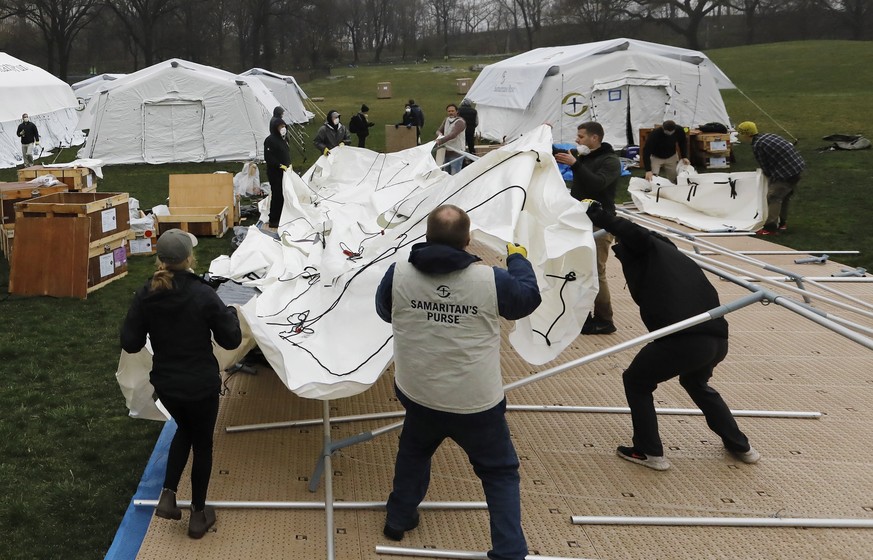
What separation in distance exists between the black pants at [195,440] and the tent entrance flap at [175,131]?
47.9 ft

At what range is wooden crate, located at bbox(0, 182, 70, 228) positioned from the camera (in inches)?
314

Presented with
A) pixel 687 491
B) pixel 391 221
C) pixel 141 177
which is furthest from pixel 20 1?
pixel 687 491

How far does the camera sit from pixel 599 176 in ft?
16.8

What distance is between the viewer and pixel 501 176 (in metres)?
4.04

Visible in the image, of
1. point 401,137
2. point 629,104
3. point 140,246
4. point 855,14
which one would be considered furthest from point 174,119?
point 855,14

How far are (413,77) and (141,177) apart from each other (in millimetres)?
30493

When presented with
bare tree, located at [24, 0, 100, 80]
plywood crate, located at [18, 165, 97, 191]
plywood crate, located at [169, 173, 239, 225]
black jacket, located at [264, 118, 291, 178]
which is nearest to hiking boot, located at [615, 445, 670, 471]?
black jacket, located at [264, 118, 291, 178]

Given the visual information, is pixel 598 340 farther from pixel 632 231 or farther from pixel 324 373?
pixel 324 373

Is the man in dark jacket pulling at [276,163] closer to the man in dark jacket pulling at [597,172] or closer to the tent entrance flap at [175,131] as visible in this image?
the man in dark jacket pulling at [597,172]

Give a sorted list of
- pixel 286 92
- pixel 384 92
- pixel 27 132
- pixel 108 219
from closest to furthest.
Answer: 1. pixel 108 219
2. pixel 27 132
3. pixel 286 92
4. pixel 384 92

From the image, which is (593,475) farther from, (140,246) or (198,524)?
(140,246)

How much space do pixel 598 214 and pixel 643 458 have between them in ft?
3.96

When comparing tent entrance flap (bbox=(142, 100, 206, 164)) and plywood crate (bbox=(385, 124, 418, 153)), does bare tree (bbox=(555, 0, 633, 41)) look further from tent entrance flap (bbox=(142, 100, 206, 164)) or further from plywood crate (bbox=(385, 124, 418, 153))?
tent entrance flap (bbox=(142, 100, 206, 164))

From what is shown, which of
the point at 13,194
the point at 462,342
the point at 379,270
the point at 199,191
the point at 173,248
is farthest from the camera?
the point at 199,191
